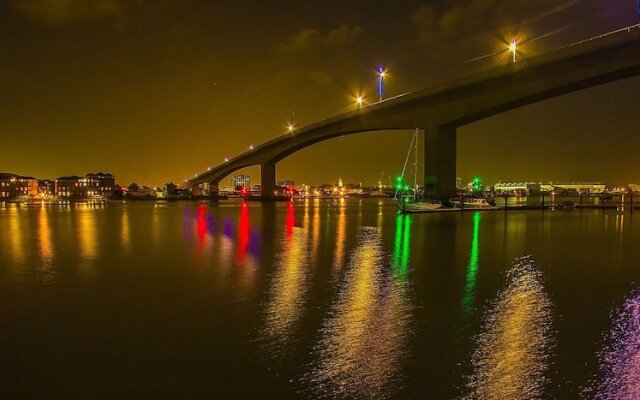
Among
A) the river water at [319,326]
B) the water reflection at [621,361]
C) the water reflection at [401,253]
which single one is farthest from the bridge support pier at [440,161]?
the water reflection at [621,361]

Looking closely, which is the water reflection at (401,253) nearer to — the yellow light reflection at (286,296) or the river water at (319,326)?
the river water at (319,326)

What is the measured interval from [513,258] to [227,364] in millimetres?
14202

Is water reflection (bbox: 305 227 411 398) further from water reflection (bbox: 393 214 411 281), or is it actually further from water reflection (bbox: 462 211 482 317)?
water reflection (bbox: 393 214 411 281)

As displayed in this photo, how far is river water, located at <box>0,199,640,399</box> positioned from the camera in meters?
6.45

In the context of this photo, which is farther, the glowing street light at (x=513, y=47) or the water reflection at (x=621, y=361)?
the glowing street light at (x=513, y=47)

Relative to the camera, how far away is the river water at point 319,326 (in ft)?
21.2

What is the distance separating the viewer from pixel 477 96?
4734 cm

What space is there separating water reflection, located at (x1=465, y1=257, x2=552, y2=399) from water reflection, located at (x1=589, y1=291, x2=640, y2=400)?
0.74 m

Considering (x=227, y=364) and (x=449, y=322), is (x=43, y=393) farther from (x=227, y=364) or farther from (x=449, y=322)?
(x=449, y=322)

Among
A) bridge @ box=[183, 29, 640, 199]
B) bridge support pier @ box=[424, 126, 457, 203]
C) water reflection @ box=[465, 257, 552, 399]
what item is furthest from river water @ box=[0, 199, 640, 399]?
bridge support pier @ box=[424, 126, 457, 203]

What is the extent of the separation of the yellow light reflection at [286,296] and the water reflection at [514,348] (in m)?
3.18

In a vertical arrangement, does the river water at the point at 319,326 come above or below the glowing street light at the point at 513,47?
below

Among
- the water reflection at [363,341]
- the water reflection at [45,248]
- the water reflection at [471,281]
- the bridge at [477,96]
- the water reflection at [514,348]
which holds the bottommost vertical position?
the water reflection at [471,281]

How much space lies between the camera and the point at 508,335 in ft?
27.9
